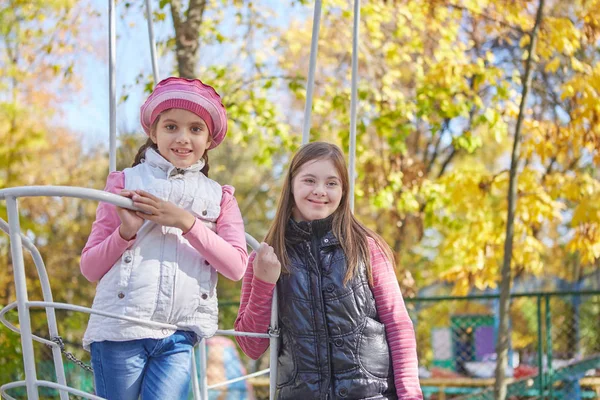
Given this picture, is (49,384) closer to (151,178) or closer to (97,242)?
(97,242)

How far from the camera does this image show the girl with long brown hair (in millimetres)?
1930

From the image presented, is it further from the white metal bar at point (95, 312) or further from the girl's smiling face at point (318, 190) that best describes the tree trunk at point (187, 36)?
the white metal bar at point (95, 312)

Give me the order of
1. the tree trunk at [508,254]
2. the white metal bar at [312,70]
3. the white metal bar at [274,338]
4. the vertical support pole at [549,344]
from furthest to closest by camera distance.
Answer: the vertical support pole at [549,344], the tree trunk at [508,254], the white metal bar at [312,70], the white metal bar at [274,338]

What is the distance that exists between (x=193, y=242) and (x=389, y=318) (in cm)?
56

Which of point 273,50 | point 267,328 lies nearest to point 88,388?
point 273,50

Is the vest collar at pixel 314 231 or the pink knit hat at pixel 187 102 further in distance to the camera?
the vest collar at pixel 314 231

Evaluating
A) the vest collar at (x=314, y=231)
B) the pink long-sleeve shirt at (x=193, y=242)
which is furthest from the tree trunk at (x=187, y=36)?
the pink long-sleeve shirt at (x=193, y=242)

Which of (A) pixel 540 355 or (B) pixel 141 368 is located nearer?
(B) pixel 141 368

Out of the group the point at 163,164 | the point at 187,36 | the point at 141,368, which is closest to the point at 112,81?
the point at 163,164

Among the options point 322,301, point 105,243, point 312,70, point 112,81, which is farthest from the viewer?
point 312,70

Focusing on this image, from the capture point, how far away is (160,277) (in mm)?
1751

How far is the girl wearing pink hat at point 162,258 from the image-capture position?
1.73m

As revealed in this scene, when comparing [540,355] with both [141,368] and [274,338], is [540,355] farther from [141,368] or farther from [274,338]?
[141,368]

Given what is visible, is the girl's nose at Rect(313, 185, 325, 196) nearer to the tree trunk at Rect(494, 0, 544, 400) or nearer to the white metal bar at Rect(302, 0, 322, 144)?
the white metal bar at Rect(302, 0, 322, 144)
